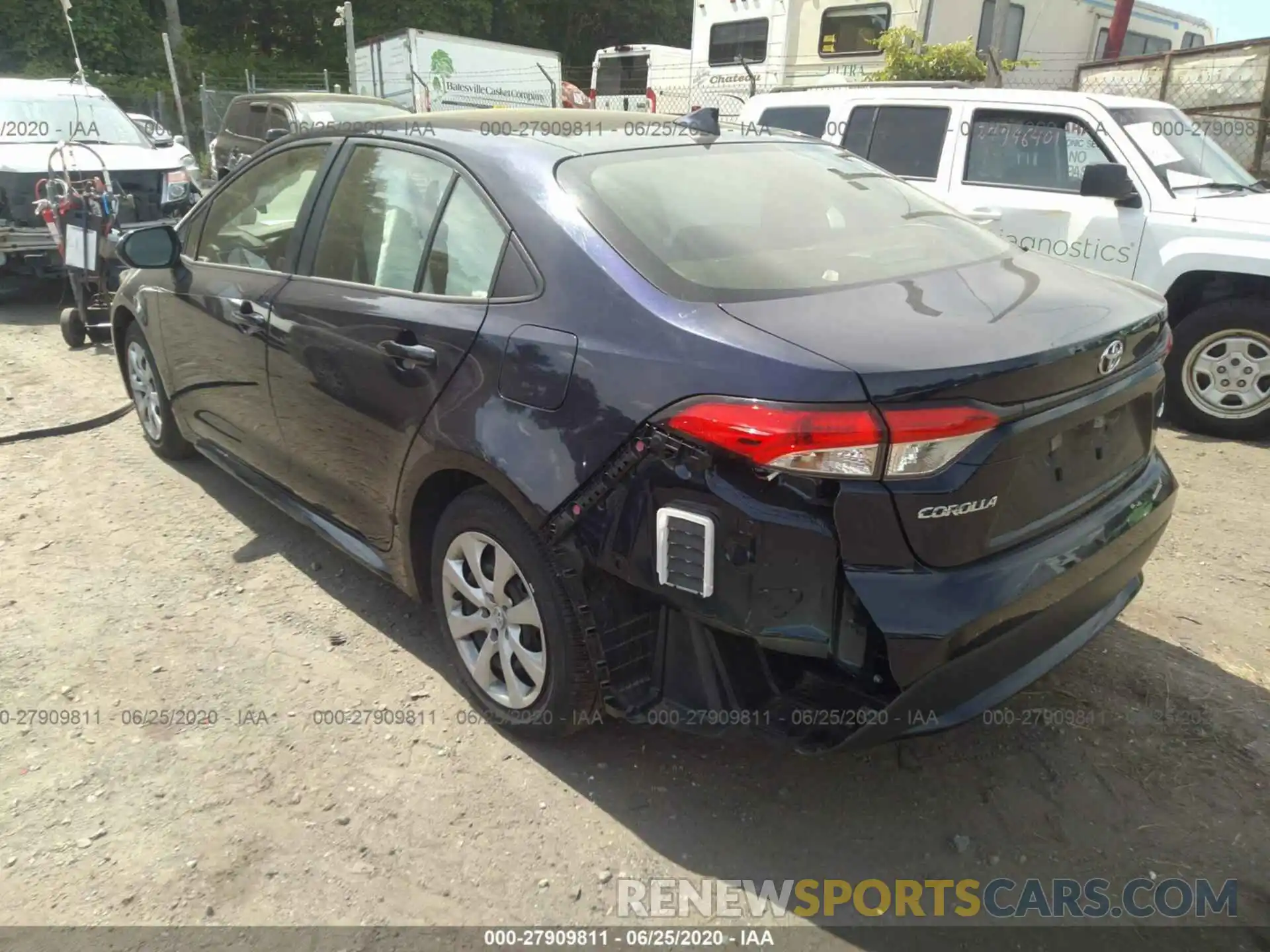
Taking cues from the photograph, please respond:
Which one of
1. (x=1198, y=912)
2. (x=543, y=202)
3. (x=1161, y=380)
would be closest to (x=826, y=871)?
(x=1198, y=912)

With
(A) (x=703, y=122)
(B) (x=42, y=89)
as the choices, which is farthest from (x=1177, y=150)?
(B) (x=42, y=89)

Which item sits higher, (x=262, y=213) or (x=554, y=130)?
(x=554, y=130)

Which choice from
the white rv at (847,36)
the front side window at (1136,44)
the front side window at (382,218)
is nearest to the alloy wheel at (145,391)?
the front side window at (382,218)

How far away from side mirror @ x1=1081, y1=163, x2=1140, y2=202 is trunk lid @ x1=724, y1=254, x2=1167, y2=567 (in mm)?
3275

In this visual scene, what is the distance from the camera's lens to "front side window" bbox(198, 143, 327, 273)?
11.4ft

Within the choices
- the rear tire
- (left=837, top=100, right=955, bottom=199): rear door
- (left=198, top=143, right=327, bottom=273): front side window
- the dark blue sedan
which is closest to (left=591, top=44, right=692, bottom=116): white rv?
(left=837, top=100, right=955, bottom=199): rear door

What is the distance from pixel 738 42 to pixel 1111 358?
44.0ft

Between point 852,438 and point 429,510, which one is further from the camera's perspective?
point 429,510

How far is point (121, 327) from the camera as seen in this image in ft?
16.1

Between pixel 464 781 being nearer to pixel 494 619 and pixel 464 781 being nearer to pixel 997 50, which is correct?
pixel 494 619

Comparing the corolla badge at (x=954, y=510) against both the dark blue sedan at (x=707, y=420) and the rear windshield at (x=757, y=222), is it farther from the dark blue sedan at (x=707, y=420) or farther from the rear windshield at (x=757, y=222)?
the rear windshield at (x=757, y=222)

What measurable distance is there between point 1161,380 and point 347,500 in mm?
2585

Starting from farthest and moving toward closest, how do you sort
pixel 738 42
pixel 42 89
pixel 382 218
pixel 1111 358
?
pixel 738 42 < pixel 42 89 < pixel 382 218 < pixel 1111 358

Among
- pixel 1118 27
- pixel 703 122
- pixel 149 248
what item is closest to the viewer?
pixel 703 122
